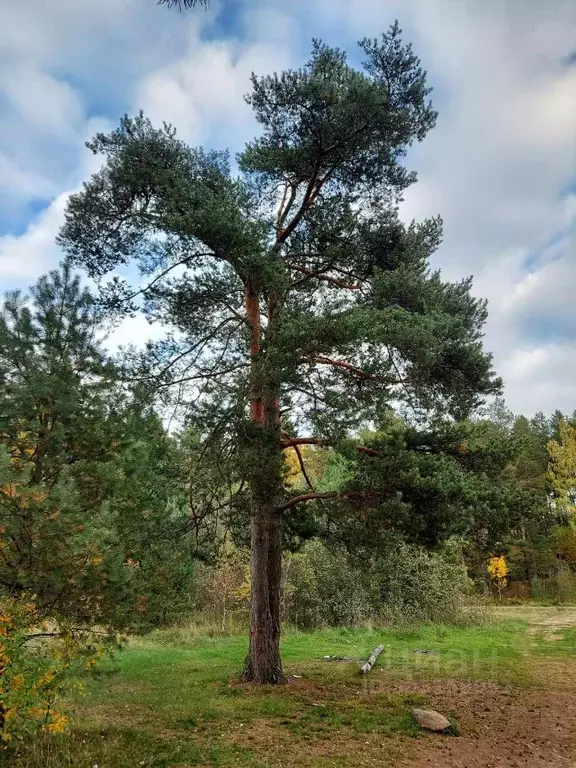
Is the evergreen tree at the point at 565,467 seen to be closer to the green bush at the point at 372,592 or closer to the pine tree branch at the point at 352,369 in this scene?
the green bush at the point at 372,592

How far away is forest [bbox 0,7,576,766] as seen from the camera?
460 centimetres

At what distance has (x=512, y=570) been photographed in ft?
107

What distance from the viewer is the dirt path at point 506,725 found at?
5.05m

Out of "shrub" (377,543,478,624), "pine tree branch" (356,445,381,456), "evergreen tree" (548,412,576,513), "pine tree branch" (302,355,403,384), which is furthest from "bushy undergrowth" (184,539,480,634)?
"evergreen tree" (548,412,576,513)

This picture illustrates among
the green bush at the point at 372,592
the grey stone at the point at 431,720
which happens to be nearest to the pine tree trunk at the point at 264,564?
the grey stone at the point at 431,720

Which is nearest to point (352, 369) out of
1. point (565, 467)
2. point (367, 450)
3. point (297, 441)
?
point (367, 450)

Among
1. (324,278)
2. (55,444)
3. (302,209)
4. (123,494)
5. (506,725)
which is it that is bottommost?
(506,725)

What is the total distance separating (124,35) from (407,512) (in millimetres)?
5263

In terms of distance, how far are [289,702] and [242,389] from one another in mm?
4273

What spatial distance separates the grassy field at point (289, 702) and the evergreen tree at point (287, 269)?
4.37ft

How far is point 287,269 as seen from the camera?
24.9 ft

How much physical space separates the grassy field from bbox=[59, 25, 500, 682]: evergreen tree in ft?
4.37

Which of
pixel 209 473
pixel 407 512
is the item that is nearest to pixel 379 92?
pixel 407 512

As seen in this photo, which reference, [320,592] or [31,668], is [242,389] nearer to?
[31,668]
